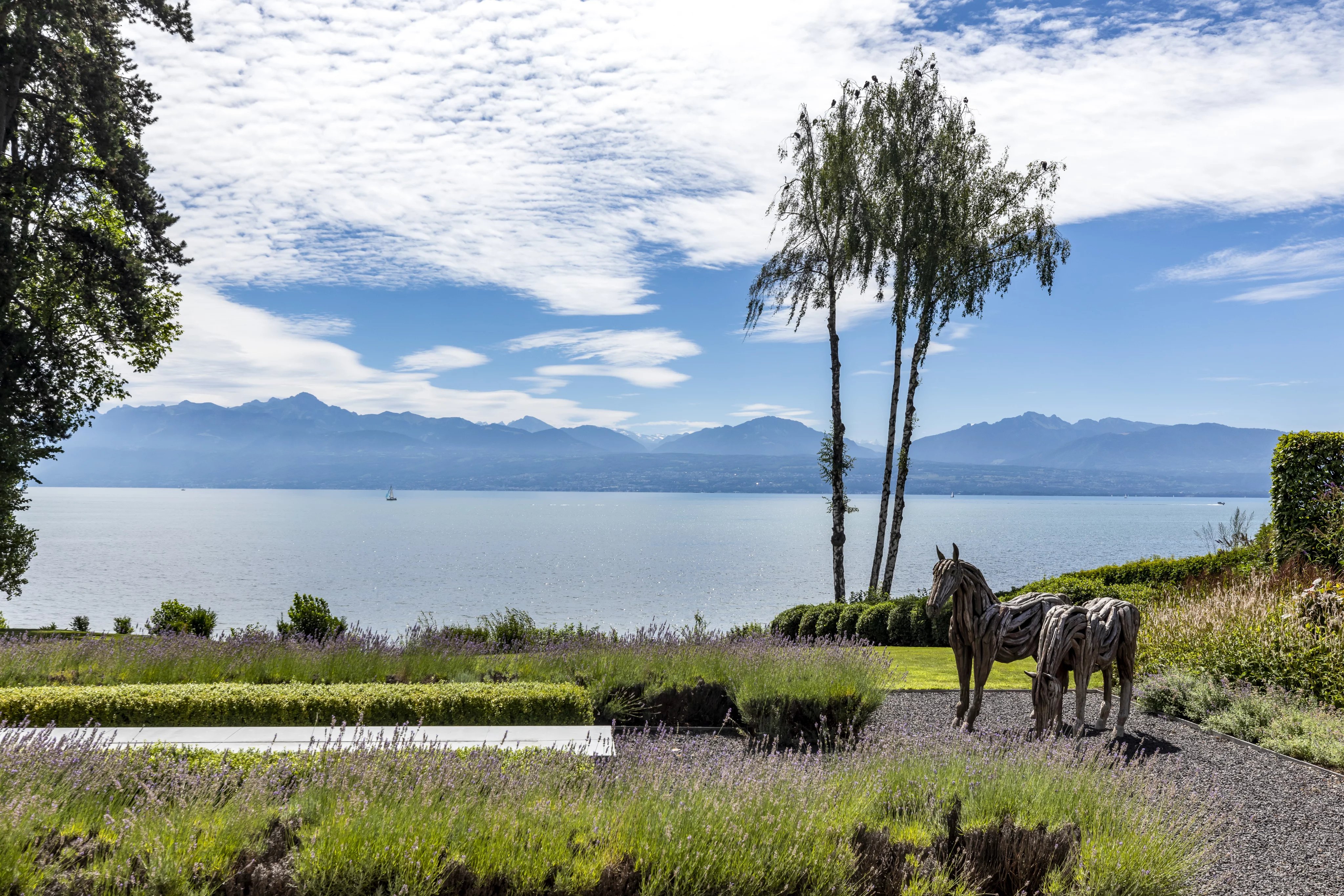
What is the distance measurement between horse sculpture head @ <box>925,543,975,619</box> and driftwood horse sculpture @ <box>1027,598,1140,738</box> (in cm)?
97

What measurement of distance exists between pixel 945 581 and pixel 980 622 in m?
0.70

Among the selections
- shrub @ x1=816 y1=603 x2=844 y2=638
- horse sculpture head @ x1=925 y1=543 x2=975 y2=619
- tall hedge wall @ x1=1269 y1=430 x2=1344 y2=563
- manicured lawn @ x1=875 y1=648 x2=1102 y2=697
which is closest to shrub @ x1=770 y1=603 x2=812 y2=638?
shrub @ x1=816 y1=603 x2=844 y2=638

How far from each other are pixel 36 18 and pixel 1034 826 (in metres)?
19.7

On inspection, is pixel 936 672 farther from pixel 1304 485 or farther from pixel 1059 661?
pixel 1304 485

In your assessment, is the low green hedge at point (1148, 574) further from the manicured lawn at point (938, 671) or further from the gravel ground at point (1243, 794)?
the gravel ground at point (1243, 794)

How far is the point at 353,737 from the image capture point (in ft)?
24.6

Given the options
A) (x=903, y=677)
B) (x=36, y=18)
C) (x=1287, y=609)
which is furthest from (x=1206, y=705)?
(x=36, y=18)

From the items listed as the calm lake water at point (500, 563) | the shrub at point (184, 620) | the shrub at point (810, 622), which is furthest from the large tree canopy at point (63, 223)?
the shrub at point (810, 622)

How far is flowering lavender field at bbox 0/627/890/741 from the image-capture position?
27.9 feet

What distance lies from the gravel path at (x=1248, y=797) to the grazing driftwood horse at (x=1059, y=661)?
66 cm

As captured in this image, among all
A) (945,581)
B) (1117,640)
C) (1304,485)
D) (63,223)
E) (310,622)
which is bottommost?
(310,622)

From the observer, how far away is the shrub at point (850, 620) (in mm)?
17156

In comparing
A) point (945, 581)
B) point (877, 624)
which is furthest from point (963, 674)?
point (877, 624)

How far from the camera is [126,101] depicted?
673 inches
